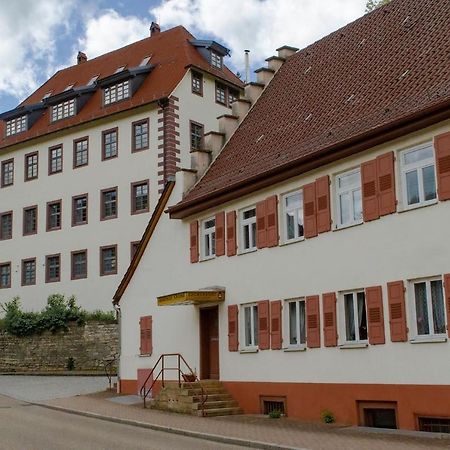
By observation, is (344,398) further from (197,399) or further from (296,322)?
(197,399)

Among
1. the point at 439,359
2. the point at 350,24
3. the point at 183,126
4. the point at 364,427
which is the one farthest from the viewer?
the point at 183,126

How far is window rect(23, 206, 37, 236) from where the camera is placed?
43.3 m

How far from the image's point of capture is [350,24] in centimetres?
2486

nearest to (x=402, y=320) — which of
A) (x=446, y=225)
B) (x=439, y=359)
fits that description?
(x=439, y=359)

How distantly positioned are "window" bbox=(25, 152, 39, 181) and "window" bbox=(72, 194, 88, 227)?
3.88 m

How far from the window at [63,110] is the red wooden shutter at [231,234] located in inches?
938

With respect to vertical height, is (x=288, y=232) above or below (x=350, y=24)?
below

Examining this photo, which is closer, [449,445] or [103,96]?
[449,445]

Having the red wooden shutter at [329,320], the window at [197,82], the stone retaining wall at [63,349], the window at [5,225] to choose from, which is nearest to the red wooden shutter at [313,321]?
the red wooden shutter at [329,320]

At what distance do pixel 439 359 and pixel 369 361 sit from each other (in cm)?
190

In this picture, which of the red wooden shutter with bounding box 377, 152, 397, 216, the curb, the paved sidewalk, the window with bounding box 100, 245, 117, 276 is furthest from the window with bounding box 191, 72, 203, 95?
the red wooden shutter with bounding box 377, 152, 397, 216

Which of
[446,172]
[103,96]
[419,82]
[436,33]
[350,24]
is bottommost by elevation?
[446,172]

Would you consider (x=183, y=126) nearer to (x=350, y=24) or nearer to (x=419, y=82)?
(x=350, y=24)

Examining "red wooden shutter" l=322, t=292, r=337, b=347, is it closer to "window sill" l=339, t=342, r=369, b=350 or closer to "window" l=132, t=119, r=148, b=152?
"window sill" l=339, t=342, r=369, b=350
